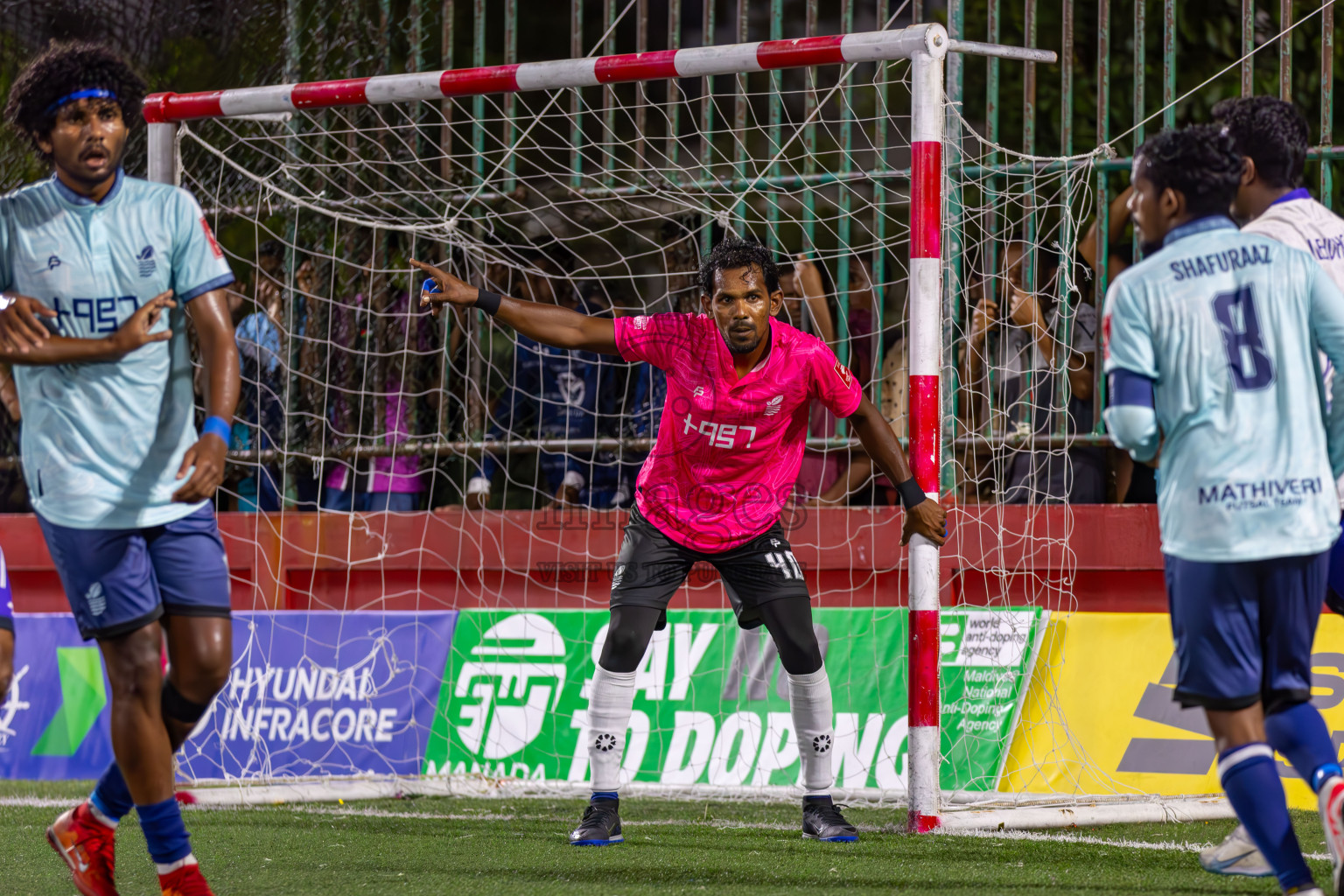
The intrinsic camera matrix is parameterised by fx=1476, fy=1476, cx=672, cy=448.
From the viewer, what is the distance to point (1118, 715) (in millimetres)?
6090

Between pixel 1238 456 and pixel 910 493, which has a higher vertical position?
pixel 1238 456

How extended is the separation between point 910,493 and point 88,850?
281 centimetres

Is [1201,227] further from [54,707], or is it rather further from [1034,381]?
[54,707]

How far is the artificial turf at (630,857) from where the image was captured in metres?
4.17

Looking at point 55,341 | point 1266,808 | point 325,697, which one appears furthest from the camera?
point 325,697

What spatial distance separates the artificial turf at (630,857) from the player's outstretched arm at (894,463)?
1062 mm

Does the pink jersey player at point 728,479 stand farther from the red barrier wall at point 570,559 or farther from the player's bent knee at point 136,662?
the player's bent knee at point 136,662

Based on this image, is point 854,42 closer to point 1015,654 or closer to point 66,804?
point 1015,654

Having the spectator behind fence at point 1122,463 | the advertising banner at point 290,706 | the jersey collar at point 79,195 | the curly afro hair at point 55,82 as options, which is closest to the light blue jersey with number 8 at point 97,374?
the jersey collar at point 79,195

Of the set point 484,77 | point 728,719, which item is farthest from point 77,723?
point 484,77

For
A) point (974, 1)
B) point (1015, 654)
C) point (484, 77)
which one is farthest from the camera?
point (974, 1)

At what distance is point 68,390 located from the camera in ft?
11.8

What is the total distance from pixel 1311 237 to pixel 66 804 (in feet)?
17.6

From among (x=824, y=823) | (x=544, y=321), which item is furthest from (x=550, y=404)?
(x=824, y=823)
